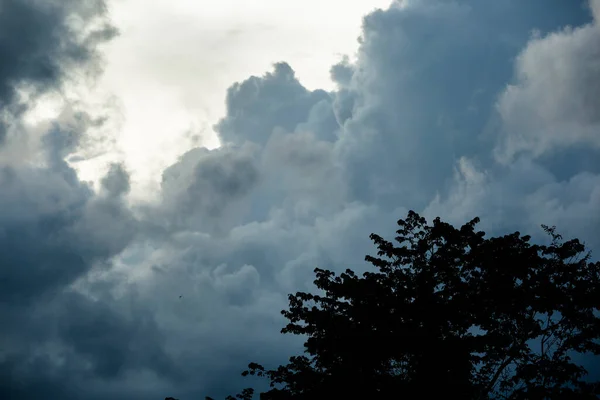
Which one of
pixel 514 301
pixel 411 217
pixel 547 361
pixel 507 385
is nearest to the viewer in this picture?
pixel 547 361

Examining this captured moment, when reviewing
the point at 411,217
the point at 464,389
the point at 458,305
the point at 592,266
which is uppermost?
the point at 411,217

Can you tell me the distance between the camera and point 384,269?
24.4 m

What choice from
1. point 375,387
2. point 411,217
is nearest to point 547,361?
point 375,387

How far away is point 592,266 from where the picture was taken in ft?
74.1

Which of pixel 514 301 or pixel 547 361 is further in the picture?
pixel 514 301

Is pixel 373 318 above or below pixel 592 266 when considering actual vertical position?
below

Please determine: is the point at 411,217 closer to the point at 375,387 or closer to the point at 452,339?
the point at 452,339

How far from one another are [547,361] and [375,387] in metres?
6.96

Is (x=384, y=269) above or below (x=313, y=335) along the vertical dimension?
above

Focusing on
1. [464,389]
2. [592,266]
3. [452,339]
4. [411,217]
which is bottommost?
[464,389]

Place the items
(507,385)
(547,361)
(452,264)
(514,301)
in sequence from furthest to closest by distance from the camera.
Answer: (452,264) → (514,301) → (507,385) → (547,361)

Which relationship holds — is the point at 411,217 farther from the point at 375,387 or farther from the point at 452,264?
the point at 375,387

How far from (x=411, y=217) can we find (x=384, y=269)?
3.06 meters

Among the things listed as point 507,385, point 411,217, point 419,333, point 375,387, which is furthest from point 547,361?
point 411,217
